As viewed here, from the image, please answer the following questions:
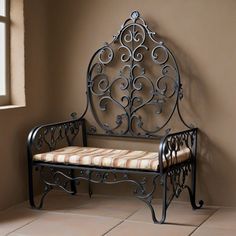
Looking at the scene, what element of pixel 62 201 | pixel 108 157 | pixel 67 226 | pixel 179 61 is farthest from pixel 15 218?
pixel 179 61

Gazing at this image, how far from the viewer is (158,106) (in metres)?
4.70

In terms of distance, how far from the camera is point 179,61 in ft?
15.2

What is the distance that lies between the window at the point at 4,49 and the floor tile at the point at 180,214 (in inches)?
58.1

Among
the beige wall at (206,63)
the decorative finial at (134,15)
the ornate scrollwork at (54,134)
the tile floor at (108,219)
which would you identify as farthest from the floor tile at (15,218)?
the decorative finial at (134,15)

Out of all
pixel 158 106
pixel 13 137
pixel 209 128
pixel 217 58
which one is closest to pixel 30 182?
pixel 13 137

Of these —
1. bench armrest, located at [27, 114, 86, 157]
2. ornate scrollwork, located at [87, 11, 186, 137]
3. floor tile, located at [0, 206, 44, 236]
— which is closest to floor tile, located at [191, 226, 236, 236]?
ornate scrollwork, located at [87, 11, 186, 137]

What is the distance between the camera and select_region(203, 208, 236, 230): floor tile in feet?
13.3

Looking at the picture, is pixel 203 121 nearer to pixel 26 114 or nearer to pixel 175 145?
pixel 175 145

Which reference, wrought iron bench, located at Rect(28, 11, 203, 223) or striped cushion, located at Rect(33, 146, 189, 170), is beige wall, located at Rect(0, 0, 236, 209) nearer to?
wrought iron bench, located at Rect(28, 11, 203, 223)

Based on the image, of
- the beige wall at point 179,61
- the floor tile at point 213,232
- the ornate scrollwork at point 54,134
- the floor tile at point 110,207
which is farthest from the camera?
the ornate scrollwork at point 54,134

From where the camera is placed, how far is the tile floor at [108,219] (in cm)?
390

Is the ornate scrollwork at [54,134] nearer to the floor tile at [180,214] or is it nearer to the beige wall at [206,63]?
the beige wall at [206,63]

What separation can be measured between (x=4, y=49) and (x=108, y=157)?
129 centimetres

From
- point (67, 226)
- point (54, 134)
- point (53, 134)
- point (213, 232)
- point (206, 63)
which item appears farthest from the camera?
point (54, 134)
